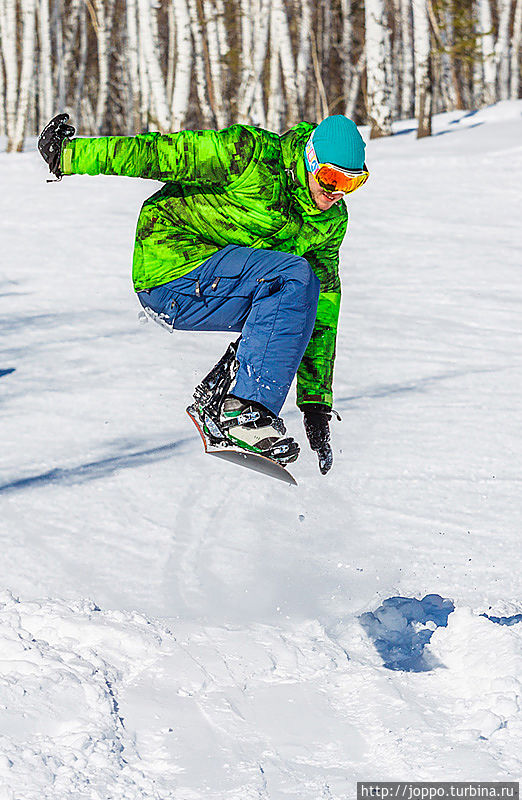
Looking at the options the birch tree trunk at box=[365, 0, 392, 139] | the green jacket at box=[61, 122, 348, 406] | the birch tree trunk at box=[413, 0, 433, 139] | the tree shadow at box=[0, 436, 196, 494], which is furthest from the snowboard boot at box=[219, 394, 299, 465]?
the birch tree trunk at box=[365, 0, 392, 139]

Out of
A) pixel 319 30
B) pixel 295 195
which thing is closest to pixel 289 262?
pixel 295 195

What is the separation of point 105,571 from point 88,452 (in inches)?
46.5

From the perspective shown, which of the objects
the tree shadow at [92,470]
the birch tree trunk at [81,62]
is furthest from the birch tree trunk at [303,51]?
the tree shadow at [92,470]

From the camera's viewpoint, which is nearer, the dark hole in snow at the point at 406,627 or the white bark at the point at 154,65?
the dark hole in snow at the point at 406,627

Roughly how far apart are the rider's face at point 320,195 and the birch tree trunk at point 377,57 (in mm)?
10839

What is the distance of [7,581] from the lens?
341 centimetres

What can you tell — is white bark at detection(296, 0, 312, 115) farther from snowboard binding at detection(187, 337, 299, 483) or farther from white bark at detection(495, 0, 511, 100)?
snowboard binding at detection(187, 337, 299, 483)

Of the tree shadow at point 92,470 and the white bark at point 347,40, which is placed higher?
the white bark at point 347,40

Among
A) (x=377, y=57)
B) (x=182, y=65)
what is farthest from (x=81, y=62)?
(x=377, y=57)

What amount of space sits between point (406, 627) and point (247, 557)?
80cm

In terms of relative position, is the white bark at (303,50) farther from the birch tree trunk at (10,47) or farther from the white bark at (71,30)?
the white bark at (71,30)

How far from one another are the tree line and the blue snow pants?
1069cm

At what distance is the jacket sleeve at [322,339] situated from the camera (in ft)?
11.3

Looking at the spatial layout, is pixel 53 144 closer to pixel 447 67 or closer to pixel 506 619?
pixel 506 619
